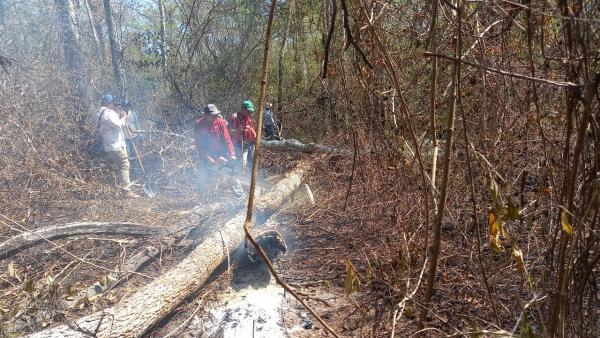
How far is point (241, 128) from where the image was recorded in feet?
25.8

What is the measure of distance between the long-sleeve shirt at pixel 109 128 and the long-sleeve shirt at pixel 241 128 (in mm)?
1925

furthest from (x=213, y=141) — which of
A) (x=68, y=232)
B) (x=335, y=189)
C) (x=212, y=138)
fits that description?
(x=68, y=232)

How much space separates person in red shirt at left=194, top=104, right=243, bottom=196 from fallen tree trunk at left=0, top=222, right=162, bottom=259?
6.80 ft

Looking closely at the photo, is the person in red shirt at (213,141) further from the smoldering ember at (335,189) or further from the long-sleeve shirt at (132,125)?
the long-sleeve shirt at (132,125)

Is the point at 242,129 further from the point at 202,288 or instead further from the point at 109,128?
the point at 202,288

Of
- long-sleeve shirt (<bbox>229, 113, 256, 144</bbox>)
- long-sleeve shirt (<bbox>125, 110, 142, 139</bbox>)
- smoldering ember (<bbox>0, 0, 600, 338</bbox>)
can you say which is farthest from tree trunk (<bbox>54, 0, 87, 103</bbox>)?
long-sleeve shirt (<bbox>229, 113, 256, 144</bbox>)

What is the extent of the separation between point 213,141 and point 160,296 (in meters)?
3.91

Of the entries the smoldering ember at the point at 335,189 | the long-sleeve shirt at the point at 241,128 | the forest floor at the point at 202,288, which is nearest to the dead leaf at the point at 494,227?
the smoldering ember at the point at 335,189

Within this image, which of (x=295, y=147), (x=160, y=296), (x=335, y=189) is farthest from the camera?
(x=295, y=147)

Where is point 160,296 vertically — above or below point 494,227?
below

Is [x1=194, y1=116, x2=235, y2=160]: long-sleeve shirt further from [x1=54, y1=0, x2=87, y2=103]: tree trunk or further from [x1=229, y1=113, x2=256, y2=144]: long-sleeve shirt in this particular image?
[x1=54, y1=0, x2=87, y2=103]: tree trunk

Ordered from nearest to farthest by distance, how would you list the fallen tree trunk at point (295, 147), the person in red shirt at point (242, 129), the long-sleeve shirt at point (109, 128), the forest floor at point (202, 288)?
the forest floor at point (202, 288) < the long-sleeve shirt at point (109, 128) < the person in red shirt at point (242, 129) < the fallen tree trunk at point (295, 147)

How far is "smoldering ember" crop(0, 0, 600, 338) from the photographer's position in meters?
1.63

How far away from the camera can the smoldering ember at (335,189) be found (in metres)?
1.63
